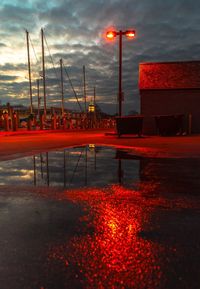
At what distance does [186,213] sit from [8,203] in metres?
2.75

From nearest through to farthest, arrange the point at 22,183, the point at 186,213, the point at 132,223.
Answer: the point at 132,223
the point at 186,213
the point at 22,183

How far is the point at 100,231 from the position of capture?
3666 millimetres

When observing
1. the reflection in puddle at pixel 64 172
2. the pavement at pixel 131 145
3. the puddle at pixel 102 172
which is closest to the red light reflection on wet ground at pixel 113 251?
the puddle at pixel 102 172

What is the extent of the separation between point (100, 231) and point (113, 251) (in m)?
0.59

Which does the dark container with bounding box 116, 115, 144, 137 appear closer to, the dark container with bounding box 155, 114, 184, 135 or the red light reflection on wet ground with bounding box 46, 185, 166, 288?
the dark container with bounding box 155, 114, 184, 135

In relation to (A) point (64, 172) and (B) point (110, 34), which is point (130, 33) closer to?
(B) point (110, 34)

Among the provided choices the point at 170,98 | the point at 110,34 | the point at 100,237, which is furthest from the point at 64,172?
the point at 170,98

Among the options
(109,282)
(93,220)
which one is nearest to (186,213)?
(93,220)

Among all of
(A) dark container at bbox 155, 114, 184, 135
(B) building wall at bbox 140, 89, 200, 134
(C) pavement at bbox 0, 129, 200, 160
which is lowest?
(C) pavement at bbox 0, 129, 200, 160

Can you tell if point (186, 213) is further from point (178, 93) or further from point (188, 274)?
point (178, 93)

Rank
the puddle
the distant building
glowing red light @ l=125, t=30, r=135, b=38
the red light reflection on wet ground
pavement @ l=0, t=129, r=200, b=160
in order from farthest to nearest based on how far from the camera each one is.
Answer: the distant building, glowing red light @ l=125, t=30, r=135, b=38, pavement @ l=0, t=129, r=200, b=160, the puddle, the red light reflection on wet ground

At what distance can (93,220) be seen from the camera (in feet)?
13.3

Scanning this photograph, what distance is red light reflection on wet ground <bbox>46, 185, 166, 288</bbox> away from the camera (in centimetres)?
256

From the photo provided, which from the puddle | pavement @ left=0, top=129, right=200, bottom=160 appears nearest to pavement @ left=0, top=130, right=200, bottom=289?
the puddle
